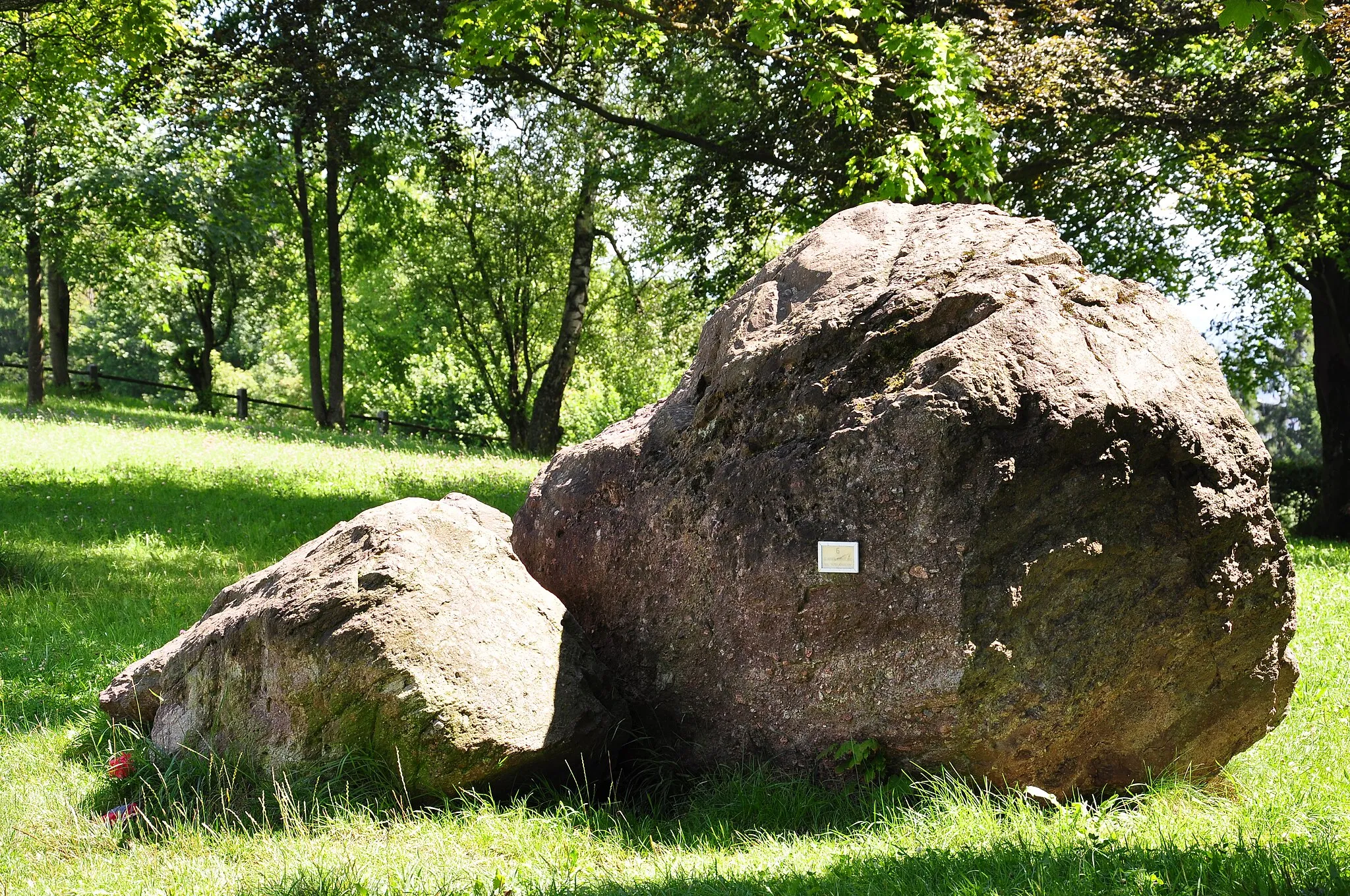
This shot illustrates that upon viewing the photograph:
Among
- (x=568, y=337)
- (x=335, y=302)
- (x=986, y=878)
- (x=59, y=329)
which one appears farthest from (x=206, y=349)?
(x=986, y=878)

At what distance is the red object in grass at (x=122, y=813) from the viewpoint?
509cm

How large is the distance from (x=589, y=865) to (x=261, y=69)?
44.2 ft

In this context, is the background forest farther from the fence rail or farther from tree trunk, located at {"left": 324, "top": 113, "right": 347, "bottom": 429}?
the fence rail

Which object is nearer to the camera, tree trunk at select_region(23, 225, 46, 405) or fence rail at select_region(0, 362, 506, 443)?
tree trunk at select_region(23, 225, 46, 405)

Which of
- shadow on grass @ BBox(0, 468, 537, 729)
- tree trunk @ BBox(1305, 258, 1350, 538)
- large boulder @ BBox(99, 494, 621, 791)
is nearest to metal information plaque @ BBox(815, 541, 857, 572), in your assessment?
large boulder @ BBox(99, 494, 621, 791)

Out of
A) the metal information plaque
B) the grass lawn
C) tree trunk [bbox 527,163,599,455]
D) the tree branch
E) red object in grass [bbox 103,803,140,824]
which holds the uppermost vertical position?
the tree branch

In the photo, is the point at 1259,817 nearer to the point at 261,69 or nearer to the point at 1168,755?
the point at 1168,755

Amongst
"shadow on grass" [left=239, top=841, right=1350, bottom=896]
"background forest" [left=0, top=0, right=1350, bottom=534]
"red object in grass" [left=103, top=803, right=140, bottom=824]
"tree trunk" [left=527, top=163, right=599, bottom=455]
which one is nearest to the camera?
"shadow on grass" [left=239, top=841, right=1350, bottom=896]

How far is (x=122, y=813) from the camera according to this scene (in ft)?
16.8

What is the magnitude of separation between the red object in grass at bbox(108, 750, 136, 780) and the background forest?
259 inches

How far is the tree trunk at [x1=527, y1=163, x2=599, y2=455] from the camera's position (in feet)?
74.3

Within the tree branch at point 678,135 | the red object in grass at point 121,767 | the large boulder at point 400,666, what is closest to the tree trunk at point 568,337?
the tree branch at point 678,135

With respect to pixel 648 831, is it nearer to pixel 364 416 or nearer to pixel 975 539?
pixel 975 539

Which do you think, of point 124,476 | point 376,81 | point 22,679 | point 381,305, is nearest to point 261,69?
point 376,81
